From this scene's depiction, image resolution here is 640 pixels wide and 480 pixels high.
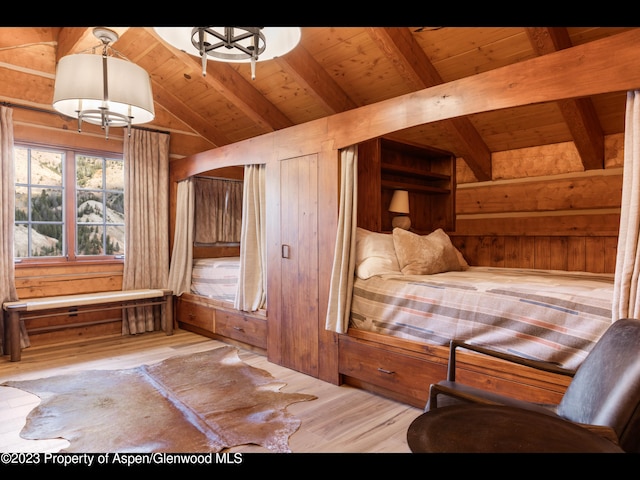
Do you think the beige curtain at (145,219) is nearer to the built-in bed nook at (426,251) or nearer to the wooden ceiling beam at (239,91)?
the built-in bed nook at (426,251)

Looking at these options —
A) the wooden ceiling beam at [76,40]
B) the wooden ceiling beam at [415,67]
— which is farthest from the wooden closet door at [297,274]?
the wooden ceiling beam at [76,40]

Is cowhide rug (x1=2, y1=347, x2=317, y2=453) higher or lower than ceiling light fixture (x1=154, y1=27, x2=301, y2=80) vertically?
lower

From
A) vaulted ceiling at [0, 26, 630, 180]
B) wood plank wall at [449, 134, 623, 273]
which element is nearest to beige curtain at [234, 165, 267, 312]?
vaulted ceiling at [0, 26, 630, 180]

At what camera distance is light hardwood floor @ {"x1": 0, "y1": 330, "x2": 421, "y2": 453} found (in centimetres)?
213

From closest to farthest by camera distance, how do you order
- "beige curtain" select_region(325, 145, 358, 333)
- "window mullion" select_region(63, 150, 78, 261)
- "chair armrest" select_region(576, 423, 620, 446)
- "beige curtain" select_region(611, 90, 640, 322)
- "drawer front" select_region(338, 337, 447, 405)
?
"chair armrest" select_region(576, 423, 620, 446)
"beige curtain" select_region(611, 90, 640, 322)
"drawer front" select_region(338, 337, 447, 405)
"beige curtain" select_region(325, 145, 358, 333)
"window mullion" select_region(63, 150, 78, 261)

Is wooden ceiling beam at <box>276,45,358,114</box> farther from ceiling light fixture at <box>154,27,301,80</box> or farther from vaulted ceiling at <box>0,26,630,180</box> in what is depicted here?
ceiling light fixture at <box>154,27,301,80</box>

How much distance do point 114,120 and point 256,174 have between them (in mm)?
1297

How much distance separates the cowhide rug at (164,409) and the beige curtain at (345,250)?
0.63 m

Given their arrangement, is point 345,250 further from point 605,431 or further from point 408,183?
point 605,431

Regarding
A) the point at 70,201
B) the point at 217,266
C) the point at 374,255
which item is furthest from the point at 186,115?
the point at 374,255

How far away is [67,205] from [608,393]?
4826mm

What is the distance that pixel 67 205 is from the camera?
4340 mm

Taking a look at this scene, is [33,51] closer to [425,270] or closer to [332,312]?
[332,312]

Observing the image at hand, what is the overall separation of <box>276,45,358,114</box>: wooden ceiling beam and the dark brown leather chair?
2960mm
